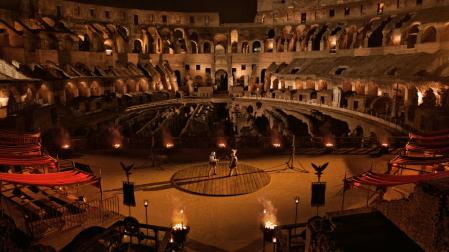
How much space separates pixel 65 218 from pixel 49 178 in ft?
4.04

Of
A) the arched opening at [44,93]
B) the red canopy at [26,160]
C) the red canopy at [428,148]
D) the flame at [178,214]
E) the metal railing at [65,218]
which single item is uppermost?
the arched opening at [44,93]

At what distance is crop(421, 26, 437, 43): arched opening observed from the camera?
34.4 meters

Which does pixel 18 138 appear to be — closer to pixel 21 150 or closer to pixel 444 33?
pixel 21 150

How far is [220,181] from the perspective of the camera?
13.9 m

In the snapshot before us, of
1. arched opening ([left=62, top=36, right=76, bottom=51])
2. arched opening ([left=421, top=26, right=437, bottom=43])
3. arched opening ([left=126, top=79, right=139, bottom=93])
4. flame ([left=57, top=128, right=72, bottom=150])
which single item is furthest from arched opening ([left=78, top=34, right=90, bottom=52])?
arched opening ([left=421, top=26, right=437, bottom=43])

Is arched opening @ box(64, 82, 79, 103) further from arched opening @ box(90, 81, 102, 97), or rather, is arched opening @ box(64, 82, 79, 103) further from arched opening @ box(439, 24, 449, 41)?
arched opening @ box(439, 24, 449, 41)

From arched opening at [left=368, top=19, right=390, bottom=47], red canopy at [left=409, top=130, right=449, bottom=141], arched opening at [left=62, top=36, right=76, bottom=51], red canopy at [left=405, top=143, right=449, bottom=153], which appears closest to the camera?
red canopy at [left=405, top=143, right=449, bottom=153]

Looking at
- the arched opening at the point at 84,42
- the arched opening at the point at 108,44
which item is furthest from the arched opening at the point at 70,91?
the arched opening at the point at 108,44

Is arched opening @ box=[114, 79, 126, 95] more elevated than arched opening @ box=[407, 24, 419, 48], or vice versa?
arched opening @ box=[407, 24, 419, 48]

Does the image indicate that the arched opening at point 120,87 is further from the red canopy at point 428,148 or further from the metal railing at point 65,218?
the red canopy at point 428,148

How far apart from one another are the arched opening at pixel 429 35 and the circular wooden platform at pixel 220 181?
97.7ft

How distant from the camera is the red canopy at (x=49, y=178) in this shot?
850 centimetres

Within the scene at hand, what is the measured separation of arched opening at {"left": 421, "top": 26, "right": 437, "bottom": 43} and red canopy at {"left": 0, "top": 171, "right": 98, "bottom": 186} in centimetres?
3656

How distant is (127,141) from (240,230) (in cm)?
1106
